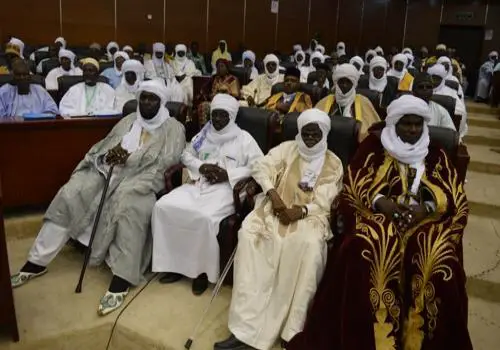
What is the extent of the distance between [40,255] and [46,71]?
15.7ft

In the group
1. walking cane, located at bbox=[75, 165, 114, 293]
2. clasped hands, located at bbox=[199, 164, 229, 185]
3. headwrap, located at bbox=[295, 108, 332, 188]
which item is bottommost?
walking cane, located at bbox=[75, 165, 114, 293]

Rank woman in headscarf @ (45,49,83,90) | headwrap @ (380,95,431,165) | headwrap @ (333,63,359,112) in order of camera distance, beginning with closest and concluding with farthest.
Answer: headwrap @ (380,95,431,165), headwrap @ (333,63,359,112), woman in headscarf @ (45,49,83,90)

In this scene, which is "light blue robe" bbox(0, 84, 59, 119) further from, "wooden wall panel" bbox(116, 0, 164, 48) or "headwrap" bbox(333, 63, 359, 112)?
"wooden wall panel" bbox(116, 0, 164, 48)

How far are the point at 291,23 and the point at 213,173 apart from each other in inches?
435

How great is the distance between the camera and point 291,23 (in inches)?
516

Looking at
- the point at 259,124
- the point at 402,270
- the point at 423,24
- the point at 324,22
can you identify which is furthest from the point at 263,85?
the point at 423,24

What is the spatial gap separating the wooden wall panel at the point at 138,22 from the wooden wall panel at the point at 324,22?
4634mm

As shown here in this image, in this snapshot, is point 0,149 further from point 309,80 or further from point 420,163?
point 309,80

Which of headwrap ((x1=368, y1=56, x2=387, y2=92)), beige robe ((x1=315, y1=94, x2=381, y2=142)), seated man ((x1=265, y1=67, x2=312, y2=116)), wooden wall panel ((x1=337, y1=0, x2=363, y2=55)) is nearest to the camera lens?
beige robe ((x1=315, y1=94, x2=381, y2=142))

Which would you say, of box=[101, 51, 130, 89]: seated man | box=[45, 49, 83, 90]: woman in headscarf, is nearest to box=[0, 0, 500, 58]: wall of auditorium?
box=[45, 49, 83, 90]: woman in headscarf

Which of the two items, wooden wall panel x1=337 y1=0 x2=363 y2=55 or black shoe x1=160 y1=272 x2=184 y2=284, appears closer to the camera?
black shoe x1=160 y1=272 x2=184 y2=284

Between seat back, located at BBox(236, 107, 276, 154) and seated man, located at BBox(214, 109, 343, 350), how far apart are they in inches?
22.7

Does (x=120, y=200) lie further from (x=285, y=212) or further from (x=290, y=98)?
(x=290, y=98)

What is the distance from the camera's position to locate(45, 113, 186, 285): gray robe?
9.11 feet
